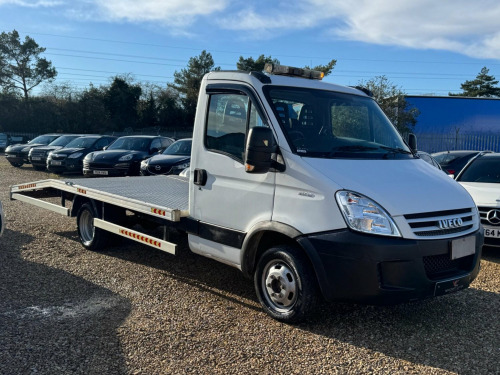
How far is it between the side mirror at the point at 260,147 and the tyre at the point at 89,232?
3.53 m

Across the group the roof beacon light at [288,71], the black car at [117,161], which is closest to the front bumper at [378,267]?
the roof beacon light at [288,71]

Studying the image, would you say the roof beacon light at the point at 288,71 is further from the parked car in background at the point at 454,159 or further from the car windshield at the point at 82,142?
the car windshield at the point at 82,142

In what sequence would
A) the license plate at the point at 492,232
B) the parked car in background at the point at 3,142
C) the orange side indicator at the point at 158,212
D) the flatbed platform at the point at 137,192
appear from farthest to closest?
the parked car in background at the point at 3,142
the license plate at the point at 492,232
the flatbed platform at the point at 137,192
the orange side indicator at the point at 158,212

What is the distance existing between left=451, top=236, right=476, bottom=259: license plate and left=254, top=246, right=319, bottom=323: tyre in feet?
4.05

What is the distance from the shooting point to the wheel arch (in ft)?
13.4

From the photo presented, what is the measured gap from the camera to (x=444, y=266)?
413 centimetres

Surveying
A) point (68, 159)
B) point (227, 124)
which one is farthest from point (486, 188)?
point (68, 159)

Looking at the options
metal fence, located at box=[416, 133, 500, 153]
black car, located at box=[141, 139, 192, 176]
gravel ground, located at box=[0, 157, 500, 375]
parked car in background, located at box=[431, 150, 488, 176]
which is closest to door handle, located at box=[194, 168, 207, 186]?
gravel ground, located at box=[0, 157, 500, 375]

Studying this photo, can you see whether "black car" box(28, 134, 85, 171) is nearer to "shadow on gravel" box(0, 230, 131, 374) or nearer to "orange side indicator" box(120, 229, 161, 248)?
"shadow on gravel" box(0, 230, 131, 374)

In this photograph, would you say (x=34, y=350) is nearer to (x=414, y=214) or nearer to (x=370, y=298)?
(x=370, y=298)

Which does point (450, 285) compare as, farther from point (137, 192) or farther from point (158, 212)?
point (137, 192)

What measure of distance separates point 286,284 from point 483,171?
5309 millimetres

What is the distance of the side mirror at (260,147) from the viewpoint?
4219 mm

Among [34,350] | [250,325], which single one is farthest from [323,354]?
[34,350]
